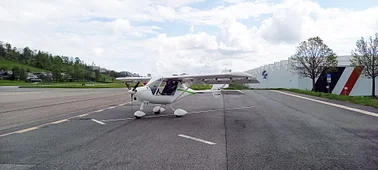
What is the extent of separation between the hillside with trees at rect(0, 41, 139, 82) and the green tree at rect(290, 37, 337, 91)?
7339 cm

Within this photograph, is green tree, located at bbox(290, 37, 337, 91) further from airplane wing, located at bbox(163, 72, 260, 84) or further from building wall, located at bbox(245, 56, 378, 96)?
airplane wing, located at bbox(163, 72, 260, 84)

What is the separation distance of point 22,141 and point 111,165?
319 cm

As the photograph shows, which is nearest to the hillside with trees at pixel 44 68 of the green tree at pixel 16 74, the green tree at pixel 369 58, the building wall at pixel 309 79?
the green tree at pixel 16 74

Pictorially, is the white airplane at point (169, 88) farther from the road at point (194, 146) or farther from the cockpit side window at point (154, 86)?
the road at point (194, 146)

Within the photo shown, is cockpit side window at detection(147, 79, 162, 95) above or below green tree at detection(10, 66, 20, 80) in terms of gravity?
below

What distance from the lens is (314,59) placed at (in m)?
36.7

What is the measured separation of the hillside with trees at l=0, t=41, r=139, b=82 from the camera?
109812 millimetres

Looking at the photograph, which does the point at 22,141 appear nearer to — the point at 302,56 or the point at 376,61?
the point at 376,61

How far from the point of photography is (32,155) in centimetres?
Answer: 560

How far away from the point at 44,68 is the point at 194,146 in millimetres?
150249

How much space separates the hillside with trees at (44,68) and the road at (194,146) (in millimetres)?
94896

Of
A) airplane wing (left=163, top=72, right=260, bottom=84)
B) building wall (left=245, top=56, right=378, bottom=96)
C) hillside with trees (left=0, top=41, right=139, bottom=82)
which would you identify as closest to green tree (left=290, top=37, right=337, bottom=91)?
building wall (left=245, top=56, right=378, bottom=96)

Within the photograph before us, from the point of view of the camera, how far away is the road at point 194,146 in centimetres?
502

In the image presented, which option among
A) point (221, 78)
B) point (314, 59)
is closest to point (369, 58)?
point (314, 59)
